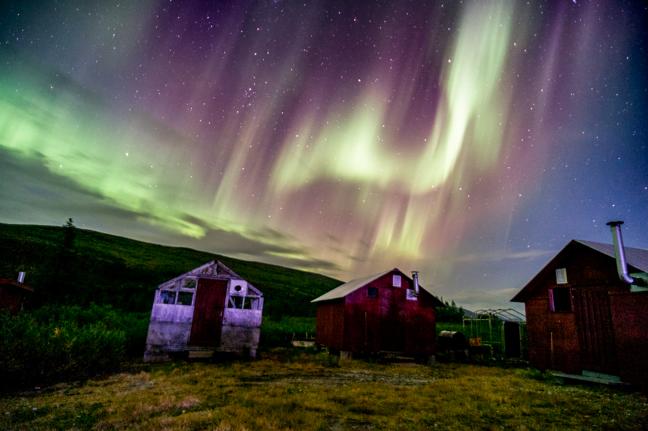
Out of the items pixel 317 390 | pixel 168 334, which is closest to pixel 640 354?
pixel 317 390

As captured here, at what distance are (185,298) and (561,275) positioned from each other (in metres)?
24.3

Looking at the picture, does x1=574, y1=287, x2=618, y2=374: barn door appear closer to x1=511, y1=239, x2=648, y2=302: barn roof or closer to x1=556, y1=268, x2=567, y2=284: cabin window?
x1=556, y1=268, x2=567, y2=284: cabin window

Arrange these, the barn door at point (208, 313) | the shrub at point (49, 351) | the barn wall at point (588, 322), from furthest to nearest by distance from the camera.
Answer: the barn door at point (208, 313) → the barn wall at point (588, 322) → the shrub at point (49, 351)

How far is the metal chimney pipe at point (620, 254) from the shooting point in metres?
16.1

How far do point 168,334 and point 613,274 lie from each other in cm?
2588

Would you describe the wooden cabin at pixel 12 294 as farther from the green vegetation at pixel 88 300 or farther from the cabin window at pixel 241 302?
the cabin window at pixel 241 302

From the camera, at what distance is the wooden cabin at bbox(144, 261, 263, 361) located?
76.7 feet

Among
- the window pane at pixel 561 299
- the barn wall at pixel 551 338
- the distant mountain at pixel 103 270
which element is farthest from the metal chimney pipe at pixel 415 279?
the distant mountain at pixel 103 270

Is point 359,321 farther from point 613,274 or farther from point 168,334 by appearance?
point 613,274

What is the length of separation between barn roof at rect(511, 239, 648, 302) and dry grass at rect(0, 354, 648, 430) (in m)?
5.81

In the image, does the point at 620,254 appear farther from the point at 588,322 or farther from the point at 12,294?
the point at 12,294

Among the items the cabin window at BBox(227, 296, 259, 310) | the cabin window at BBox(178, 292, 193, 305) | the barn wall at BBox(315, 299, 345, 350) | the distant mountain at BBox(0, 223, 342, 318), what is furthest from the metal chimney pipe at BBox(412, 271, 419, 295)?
the distant mountain at BBox(0, 223, 342, 318)

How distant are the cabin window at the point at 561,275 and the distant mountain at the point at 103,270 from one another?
50385 millimetres

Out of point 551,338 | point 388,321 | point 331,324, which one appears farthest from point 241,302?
point 551,338
